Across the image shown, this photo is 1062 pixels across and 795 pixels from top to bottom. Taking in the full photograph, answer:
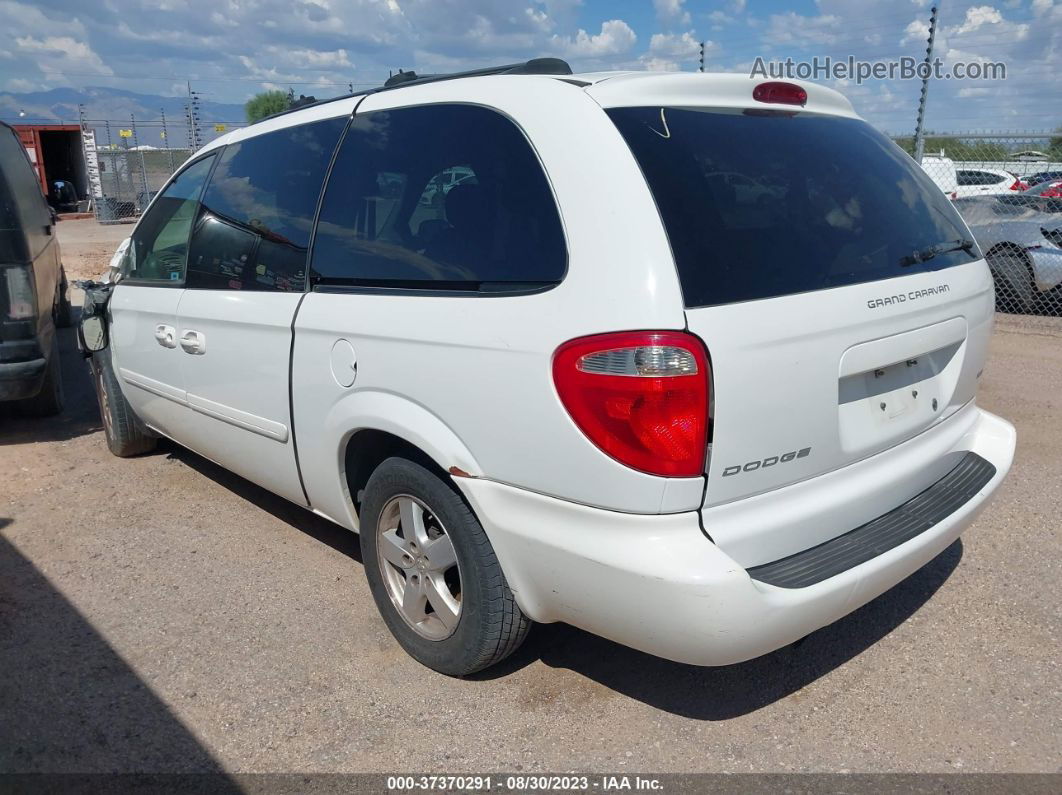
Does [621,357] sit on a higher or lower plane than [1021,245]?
higher

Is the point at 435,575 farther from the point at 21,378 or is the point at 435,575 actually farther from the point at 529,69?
the point at 21,378

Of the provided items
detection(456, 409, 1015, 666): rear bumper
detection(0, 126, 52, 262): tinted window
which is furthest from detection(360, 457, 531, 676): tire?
detection(0, 126, 52, 262): tinted window

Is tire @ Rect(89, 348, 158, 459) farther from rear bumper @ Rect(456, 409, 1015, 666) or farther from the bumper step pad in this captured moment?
the bumper step pad

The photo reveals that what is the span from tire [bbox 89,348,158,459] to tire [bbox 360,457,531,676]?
2.73 metres

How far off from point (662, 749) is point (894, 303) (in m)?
1.52

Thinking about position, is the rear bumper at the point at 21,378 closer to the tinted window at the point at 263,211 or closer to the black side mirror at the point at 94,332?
the black side mirror at the point at 94,332

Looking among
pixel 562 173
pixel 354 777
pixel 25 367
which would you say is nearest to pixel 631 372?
pixel 562 173

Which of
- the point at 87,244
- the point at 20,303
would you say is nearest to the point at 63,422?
the point at 20,303

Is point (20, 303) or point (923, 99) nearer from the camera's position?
point (20, 303)

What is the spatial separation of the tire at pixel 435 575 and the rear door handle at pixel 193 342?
125 cm

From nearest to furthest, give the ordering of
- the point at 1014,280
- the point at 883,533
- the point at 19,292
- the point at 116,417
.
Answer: the point at 883,533, the point at 116,417, the point at 19,292, the point at 1014,280

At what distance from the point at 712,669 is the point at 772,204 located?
1630mm

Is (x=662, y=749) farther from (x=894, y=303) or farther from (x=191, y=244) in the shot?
(x=191, y=244)

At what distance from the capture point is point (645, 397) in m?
2.13
